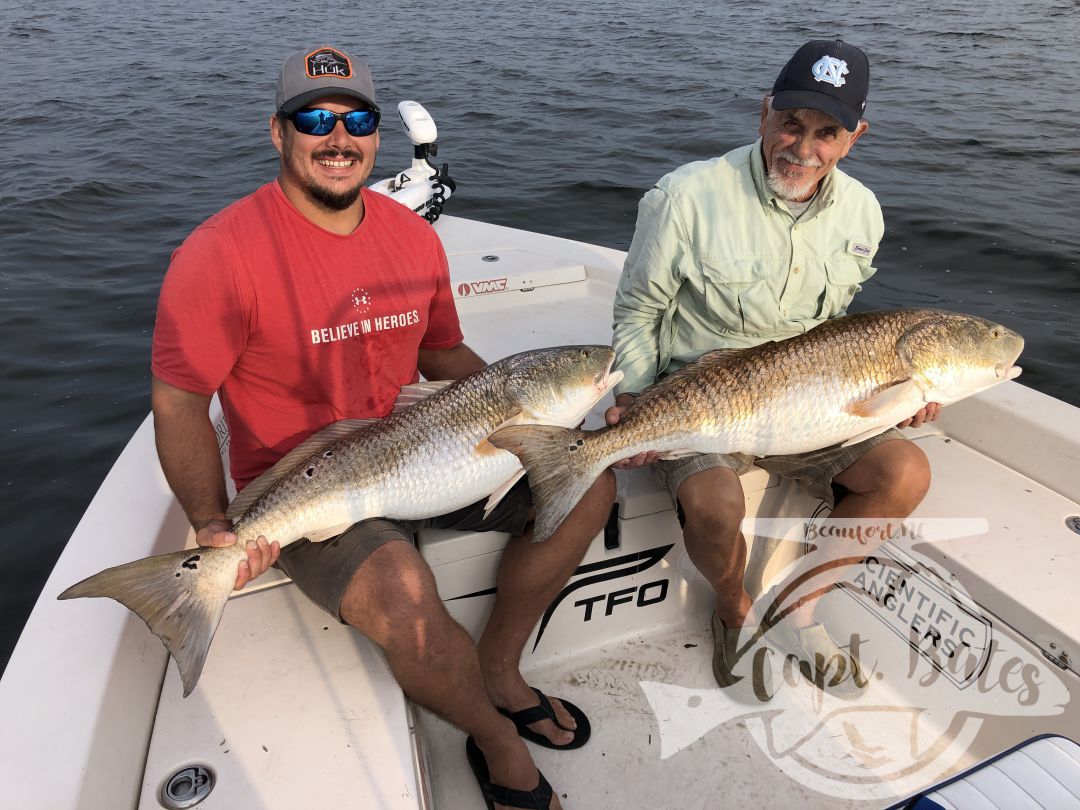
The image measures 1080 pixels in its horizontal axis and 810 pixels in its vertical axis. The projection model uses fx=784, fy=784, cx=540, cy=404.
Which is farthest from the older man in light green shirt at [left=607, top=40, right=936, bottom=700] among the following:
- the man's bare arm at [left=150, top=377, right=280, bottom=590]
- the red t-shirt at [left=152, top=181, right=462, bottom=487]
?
the man's bare arm at [left=150, top=377, right=280, bottom=590]

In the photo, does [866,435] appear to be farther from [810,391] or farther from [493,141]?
[493,141]

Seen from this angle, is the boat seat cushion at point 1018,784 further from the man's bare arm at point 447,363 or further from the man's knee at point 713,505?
the man's bare arm at point 447,363

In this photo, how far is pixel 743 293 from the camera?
3006 millimetres

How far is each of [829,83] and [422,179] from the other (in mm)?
3328

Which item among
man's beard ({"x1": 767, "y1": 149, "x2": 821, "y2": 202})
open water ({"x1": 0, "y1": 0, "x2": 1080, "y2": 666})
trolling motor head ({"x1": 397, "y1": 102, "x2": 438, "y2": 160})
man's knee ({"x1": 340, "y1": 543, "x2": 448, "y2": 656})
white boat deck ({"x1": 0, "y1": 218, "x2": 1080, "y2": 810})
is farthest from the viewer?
open water ({"x1": 0, "y1": 0, "x2": 1080, "y2": 666})

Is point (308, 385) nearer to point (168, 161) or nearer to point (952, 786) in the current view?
point (952, 786)

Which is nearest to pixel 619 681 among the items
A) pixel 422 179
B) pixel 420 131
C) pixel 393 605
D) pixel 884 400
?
pixel 393 605

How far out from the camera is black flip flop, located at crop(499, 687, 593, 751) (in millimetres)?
2674

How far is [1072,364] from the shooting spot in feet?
20.5

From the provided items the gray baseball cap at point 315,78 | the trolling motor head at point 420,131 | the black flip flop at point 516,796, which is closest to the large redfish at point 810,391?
the black flip flop at point 516,796

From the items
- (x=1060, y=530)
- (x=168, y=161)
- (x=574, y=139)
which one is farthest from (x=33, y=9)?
(x=1060, y=530)

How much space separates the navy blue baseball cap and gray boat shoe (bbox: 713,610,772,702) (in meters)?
1.90

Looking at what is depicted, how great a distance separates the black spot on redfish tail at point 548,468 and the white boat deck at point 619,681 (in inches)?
11.6

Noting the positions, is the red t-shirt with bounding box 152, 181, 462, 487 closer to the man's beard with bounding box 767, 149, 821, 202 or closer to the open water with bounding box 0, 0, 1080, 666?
the open water with bounding box 0, 0, 1080, 666
